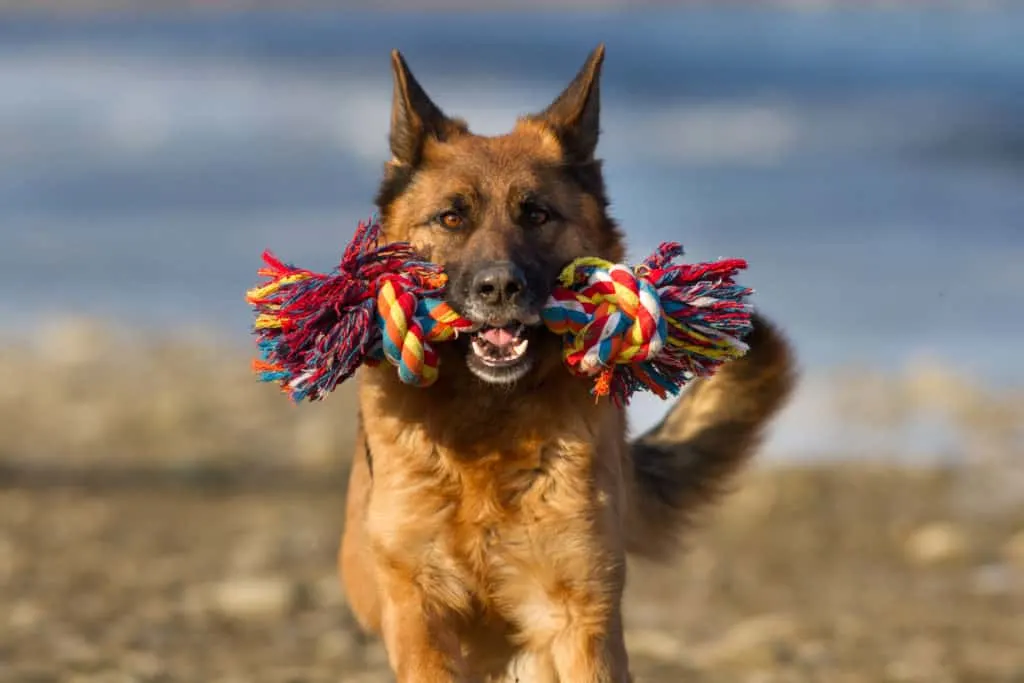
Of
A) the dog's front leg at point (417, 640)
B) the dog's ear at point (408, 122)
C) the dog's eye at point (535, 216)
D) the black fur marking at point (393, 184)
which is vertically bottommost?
the dog's front leg at point (417, 640)

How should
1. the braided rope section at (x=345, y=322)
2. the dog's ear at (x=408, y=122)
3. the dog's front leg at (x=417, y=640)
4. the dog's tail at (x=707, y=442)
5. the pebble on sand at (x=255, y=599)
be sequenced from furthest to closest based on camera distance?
the pebble on sand at (x=255, y=599)
the dog's tail at (x=707, y=442)
the dog's ear at (x=408, y=122)
the dog's front leg at (x=417, y=640)
the braided rope section at (x=345, y=322)

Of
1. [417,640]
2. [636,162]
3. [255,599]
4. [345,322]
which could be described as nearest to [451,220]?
[345,322]

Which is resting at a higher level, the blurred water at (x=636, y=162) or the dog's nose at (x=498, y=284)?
the blurred water at (x=636, y=162)

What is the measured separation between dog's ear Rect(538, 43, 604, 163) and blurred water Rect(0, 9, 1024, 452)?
2813 mm

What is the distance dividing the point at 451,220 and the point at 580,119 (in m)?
0.61

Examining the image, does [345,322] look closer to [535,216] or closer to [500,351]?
[500,351]

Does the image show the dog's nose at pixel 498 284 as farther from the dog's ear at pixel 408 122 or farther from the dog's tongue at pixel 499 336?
the dog's ear at pixel 408 122

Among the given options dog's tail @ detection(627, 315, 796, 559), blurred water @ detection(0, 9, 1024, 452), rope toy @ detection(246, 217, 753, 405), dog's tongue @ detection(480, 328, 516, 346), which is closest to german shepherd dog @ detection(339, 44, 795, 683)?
dog's tongue @ detection(480, 328, 516, 346)

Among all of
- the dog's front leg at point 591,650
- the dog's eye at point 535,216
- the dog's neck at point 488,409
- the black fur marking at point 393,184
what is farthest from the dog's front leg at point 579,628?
the black fur marking at point 393,184

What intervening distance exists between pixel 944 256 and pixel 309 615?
32.1ft

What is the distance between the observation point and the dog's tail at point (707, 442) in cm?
596

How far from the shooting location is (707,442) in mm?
6164

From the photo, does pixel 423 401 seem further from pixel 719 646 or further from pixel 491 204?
pixel 719 646

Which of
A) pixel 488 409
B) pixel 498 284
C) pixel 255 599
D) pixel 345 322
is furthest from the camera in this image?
pixel 255 599
